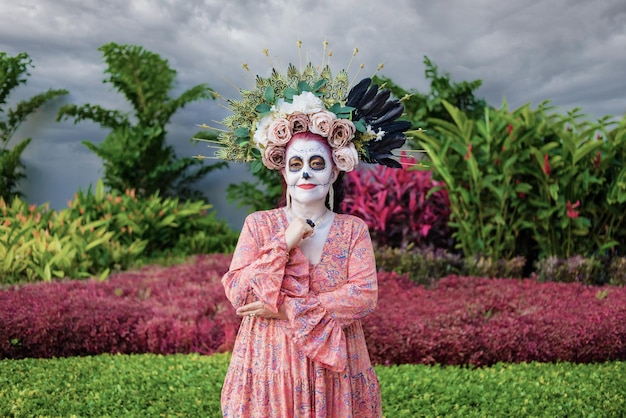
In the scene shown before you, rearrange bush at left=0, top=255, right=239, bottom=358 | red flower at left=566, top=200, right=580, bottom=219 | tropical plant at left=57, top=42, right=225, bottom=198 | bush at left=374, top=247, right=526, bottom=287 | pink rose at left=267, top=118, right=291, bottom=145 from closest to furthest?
pink rose at left=267, top=118, right=291, bottom=145
bush at left=0, top=255, right=239, bottom=358
red flower at left=566, top=200, right=580, bottom=219
bush at left=374, top=247, right=526, bottom=287
tropical plant at left=57, top=42, right=225, bottom=198

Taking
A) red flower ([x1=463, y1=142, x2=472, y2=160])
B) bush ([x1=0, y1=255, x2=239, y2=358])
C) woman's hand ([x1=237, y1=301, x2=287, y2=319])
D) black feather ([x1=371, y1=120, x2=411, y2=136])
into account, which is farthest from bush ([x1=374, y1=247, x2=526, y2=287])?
woman's hand ([x1=237, y1=301, x2=287, y2=319])

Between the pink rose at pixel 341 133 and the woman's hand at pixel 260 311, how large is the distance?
2.06 feet

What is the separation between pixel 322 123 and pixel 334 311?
67 cm

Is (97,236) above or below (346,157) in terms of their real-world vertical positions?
below

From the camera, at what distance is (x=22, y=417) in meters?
3.47

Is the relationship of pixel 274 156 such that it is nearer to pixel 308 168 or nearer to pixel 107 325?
pixel 308 168

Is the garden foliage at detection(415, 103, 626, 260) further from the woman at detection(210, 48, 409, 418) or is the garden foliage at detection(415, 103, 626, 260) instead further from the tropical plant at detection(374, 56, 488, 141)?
the woman at detection(210, 48, 409, 418)

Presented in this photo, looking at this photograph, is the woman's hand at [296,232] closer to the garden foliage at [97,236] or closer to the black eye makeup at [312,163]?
the black eye makeup at [312,163]

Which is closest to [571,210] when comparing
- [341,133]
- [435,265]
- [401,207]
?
[435,265]

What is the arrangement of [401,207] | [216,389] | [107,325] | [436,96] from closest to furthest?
[216,389]
[107,325]
[401,207]
[436,96]

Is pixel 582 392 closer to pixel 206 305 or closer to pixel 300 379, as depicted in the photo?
pixel 300 379

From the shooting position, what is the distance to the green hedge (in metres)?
3.58

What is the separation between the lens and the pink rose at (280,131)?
2395 mm

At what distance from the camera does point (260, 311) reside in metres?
2.33
